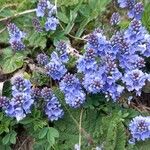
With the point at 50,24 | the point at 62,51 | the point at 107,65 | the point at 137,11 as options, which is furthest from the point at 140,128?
the point at 50,24

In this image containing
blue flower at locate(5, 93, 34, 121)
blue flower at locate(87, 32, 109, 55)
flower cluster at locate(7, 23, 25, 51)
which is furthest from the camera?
flower cluster at locate(7, 23, 25, 51)

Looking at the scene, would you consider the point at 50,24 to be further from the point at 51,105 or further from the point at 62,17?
the point at 51,105

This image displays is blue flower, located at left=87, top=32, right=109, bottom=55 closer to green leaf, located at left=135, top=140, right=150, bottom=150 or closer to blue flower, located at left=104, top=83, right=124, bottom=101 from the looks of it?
blue flower, located at left=104, top=83, right=124, bottom=101

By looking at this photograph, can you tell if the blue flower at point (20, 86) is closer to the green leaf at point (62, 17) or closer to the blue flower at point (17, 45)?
the blue flower at point (17, 45)

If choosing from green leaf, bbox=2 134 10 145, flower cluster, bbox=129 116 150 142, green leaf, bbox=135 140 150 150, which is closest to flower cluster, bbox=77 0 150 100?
flower cluster, bbox=129 116 150 142

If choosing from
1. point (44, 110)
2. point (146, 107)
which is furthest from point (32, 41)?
point (146, 107)

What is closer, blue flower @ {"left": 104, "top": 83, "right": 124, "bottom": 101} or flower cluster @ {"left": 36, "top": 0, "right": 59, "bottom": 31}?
blue flower @ {"left": 104, "top": 83, "right": 124, "bottom": 101}

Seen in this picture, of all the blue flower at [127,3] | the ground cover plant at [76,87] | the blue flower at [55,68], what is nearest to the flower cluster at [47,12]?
the ground cover plant at [76,87]
